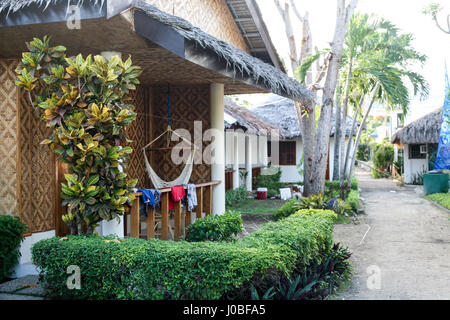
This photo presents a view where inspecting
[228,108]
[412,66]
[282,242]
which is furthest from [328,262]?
[412,66]

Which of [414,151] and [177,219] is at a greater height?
[414,151]

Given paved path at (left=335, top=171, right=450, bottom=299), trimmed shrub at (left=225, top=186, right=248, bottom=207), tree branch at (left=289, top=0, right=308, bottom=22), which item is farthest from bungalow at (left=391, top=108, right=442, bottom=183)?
tree branch at (left=289, top=0, right=308, bottom=22)

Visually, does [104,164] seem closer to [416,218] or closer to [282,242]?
[282,242]

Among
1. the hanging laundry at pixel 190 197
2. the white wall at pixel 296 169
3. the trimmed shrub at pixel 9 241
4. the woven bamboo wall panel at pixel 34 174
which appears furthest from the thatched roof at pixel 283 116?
the trimmed shrub at pixel 9 241

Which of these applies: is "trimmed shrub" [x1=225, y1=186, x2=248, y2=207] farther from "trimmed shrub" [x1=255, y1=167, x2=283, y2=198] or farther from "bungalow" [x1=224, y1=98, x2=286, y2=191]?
"trimmed shrub" [x1=255, y1=167, x2=283, y2=198]

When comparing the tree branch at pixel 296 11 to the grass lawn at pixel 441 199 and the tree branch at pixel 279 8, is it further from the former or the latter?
the grass lawn at pixel 441 199

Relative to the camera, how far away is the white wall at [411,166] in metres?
18.9

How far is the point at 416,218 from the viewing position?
9953 millimetres

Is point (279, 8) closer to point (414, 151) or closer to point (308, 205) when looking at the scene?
point (308, 205)

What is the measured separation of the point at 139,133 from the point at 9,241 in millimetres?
3244

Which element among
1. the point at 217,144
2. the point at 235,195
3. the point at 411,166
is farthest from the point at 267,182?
the point at 217,144

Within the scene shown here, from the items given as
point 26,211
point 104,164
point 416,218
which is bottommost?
point 416,218

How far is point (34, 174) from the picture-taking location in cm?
496
